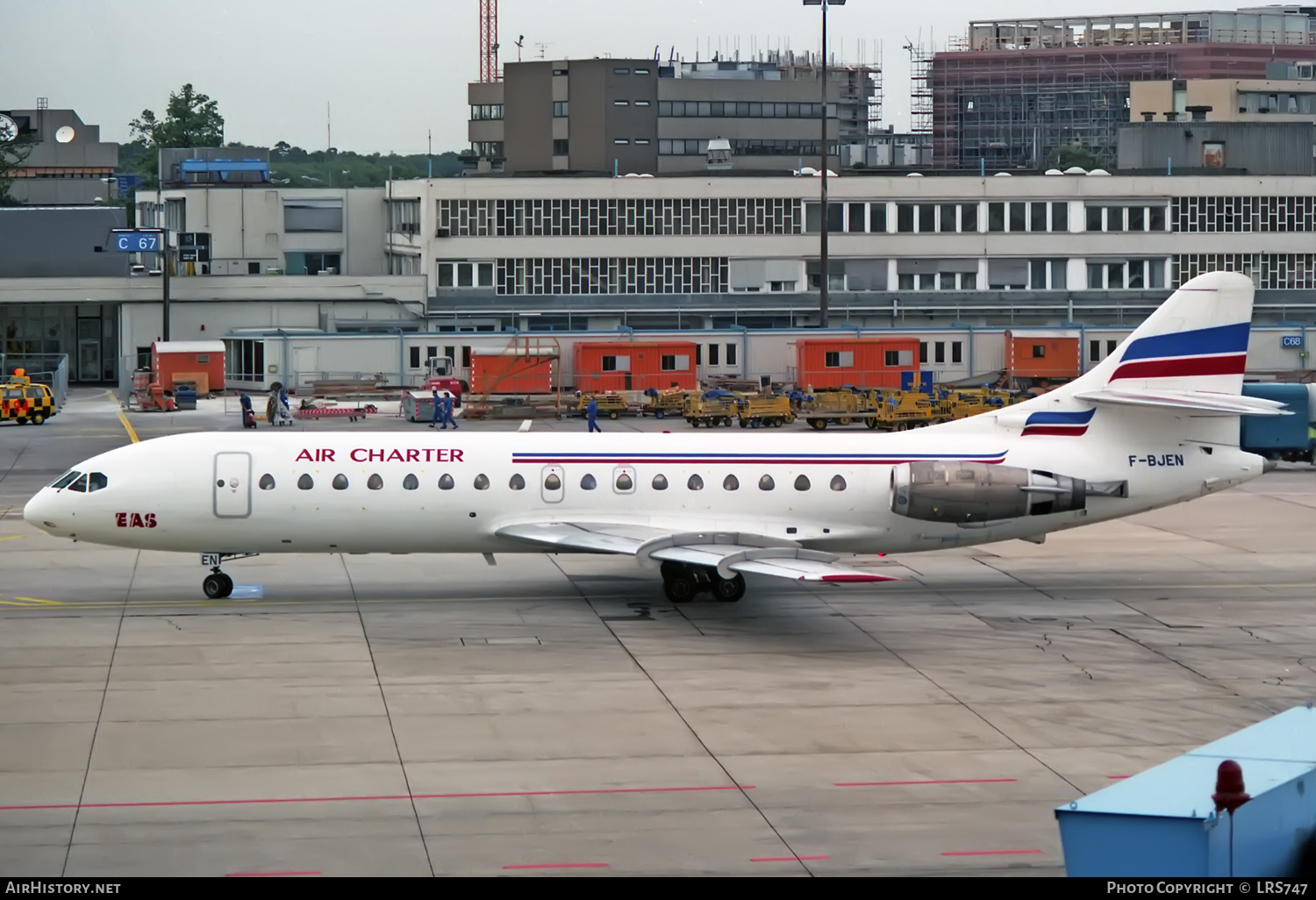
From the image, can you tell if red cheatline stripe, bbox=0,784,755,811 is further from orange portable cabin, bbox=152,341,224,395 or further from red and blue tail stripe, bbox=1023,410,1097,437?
orange portable cabin, bbox=152,341,224,395

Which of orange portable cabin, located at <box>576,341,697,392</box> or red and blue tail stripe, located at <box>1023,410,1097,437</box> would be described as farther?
orange portable cabin, located at <box>576,341,697,392</box>

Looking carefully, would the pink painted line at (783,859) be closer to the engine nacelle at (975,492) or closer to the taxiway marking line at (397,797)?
the taxiway marking line at (397,797)

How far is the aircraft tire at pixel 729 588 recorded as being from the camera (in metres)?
31.9

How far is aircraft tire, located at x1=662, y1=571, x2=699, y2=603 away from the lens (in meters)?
31.8

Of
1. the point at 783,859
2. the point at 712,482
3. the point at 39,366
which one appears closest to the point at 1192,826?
the point at 783,859

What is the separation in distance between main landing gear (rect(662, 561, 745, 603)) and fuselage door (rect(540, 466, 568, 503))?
2.47m

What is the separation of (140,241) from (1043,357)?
161ft

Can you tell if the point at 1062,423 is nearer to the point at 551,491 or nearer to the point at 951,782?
the point at 551,491

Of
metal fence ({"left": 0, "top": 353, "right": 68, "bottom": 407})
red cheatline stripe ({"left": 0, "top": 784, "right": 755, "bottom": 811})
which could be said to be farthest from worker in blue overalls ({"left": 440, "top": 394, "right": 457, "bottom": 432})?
red cheatline stripe ({"left": 0, "top": 784, "right": 755, "bottom": 811})

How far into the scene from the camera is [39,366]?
9219 cm

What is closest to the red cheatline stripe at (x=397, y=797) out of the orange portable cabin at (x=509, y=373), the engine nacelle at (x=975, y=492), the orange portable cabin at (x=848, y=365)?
the engine nacelle at (x=975, y=492)

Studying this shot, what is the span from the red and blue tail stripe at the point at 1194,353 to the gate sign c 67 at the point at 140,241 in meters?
68.5
